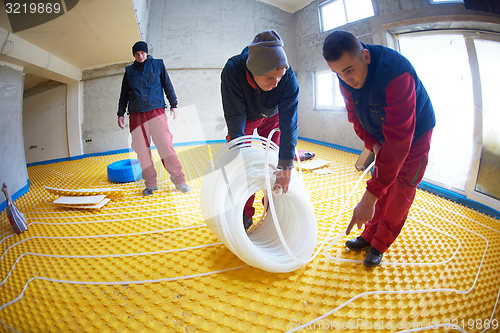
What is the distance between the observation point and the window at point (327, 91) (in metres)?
5.82

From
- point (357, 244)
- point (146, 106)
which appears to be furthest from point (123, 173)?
point (357, 244)

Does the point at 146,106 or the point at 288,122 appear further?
the point at 146,106

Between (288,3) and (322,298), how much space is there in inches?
307

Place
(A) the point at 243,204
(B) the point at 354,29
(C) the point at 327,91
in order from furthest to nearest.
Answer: (C) the point at 327,91
(B) the point at 354,29
(A) the point at 243,204

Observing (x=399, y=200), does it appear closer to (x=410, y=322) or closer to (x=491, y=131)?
(x=410, y=322)

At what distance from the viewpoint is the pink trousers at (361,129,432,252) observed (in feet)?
4.47

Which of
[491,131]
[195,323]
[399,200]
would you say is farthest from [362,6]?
[195,323]

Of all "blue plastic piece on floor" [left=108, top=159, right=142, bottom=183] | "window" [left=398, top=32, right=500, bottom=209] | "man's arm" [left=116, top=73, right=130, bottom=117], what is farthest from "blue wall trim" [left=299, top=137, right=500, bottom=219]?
"blue plastic piece on floor" [left=108, top=159, right=142, bottom=183]

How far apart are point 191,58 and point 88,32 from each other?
3.35 metres

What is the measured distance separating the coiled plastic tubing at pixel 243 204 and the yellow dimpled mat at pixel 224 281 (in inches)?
5.5

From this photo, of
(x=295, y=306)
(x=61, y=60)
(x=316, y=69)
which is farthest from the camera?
(x=316, y=69)

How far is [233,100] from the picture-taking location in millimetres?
1498

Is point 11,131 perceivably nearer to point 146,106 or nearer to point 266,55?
point 146,106

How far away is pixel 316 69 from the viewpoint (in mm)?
6328
